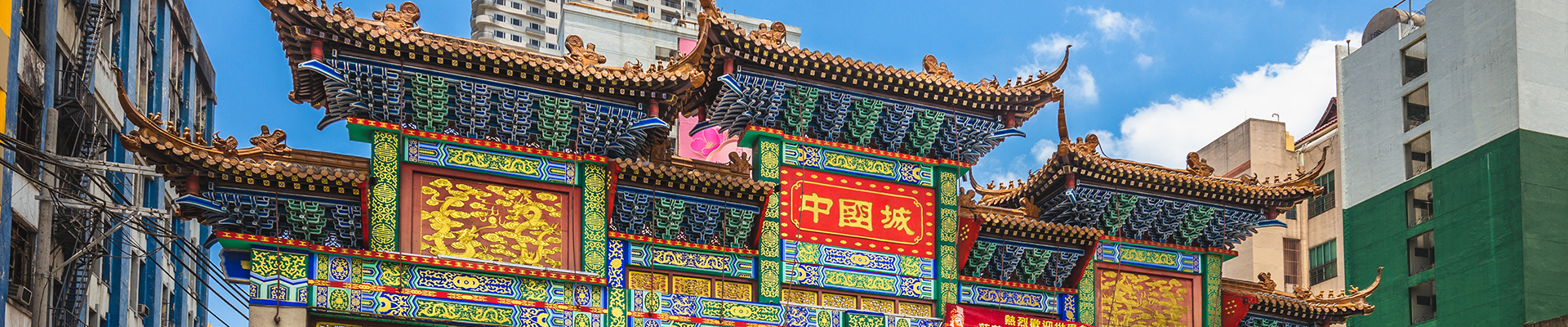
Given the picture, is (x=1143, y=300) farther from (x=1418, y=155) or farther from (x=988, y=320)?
(x=1418, y=155)

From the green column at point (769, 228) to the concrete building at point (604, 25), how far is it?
2240 cm

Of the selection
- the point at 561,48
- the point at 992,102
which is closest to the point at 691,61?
the point at 992,102

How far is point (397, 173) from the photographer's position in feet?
61.8

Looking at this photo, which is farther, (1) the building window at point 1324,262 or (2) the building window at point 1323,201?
(2) the building window at point 1323,201

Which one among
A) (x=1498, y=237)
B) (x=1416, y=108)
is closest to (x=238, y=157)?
(x=1498, y=237)

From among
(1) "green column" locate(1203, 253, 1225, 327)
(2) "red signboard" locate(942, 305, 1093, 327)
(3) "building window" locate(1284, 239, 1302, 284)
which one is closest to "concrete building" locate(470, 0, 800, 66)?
(3) "building window" locate(1284, 239, 1302, 284)

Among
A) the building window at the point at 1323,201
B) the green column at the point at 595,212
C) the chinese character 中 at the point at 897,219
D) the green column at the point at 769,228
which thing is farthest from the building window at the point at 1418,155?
the green column at the point at 595,212

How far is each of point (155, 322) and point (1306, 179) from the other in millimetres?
22598

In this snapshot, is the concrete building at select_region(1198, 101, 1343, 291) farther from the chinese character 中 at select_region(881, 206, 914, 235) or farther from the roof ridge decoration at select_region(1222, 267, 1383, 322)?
the chinese character 中 at select_region(881, 206, 914, 235)

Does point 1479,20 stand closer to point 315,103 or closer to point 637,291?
point 637,291

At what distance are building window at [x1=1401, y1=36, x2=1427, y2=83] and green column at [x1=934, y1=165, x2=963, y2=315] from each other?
77.3ft

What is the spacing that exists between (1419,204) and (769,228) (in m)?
25.9

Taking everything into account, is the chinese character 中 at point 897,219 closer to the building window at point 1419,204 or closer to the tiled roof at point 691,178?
the tiled roof at point 691,178

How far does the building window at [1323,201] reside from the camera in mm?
45375
